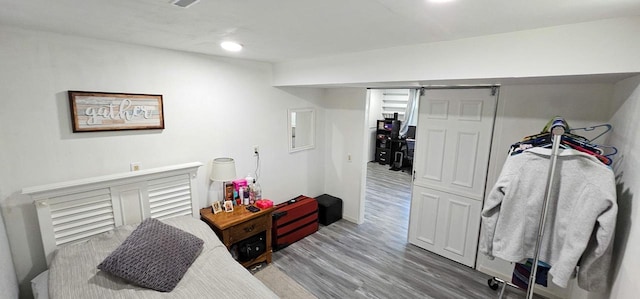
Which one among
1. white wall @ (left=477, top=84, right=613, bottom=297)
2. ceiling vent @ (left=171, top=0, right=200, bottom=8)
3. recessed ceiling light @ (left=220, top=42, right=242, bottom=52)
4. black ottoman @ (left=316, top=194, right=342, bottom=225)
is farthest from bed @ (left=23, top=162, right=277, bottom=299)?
white wall @ (left=477, top=84, right=613, bottom=297)

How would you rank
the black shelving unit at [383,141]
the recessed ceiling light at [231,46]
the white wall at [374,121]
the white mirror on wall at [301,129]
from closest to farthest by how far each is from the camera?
the recessed ceiling light at [231,46] < the white mirror on wall at [301,129] < the black shelving unit at [383,141] < the white wall at [374,121]

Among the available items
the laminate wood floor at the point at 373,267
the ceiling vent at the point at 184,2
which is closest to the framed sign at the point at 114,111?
the ceiling vent at the point at 184,2

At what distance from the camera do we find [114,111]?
88.6 inches

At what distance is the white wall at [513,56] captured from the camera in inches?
55.2

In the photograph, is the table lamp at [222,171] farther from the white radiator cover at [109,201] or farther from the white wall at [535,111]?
the white wall at [535,111]

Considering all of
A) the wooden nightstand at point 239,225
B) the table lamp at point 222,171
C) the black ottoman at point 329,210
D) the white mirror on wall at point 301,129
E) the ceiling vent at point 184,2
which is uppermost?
the ceiling vent at point 184,2

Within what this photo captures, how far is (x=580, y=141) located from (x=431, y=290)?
5.86 ft

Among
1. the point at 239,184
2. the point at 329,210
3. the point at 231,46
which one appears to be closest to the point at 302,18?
the point at 231,46

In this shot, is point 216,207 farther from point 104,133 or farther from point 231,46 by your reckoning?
point 231,46

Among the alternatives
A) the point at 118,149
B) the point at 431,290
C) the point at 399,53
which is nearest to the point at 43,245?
the point at 118,149

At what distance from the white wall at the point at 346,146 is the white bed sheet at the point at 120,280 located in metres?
2.26

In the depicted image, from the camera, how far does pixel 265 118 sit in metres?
3.39

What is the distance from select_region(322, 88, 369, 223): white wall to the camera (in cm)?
382

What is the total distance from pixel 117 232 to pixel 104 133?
811mm
